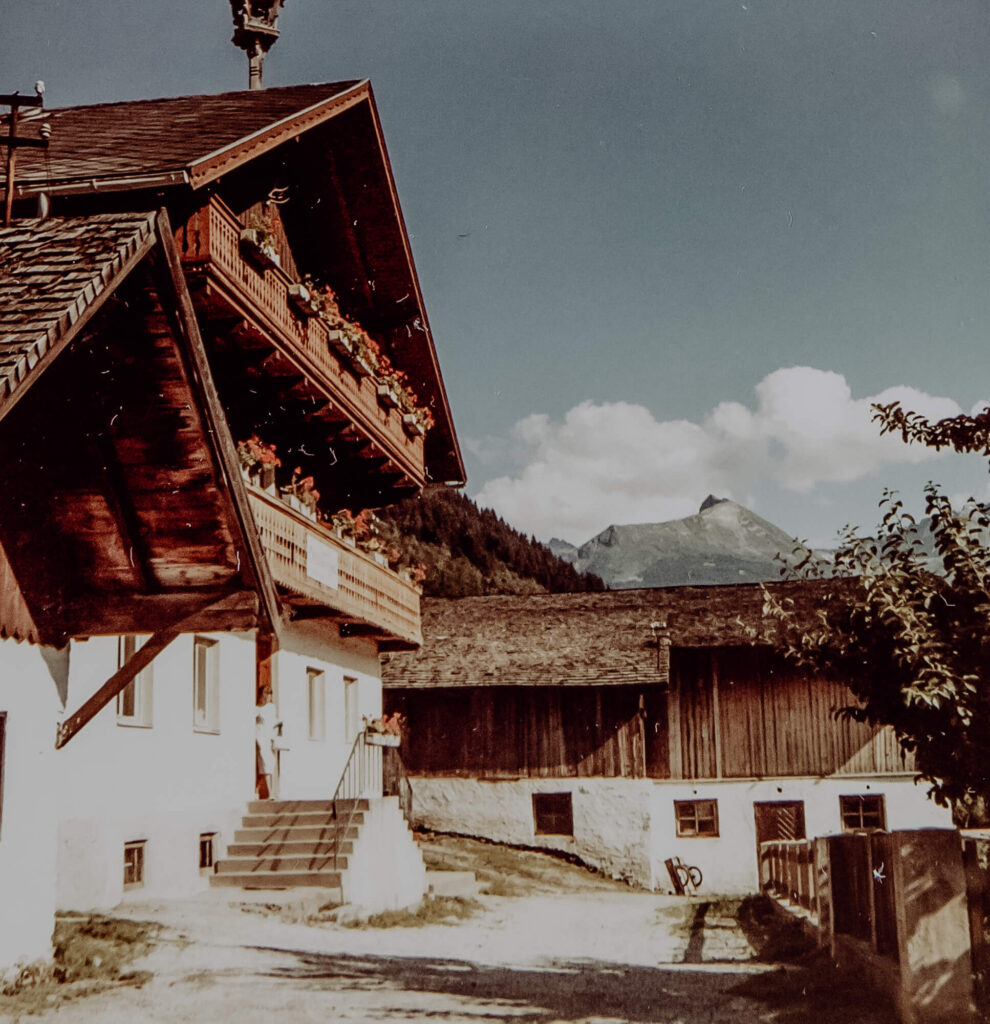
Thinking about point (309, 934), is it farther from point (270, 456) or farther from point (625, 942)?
point (270, 456)

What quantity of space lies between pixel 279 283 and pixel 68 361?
8639 mm

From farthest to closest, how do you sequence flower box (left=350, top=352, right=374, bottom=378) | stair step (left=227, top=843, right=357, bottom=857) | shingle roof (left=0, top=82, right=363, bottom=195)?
flower box (left=350, top=352, right=374, bottom=378) < stair step (left=227, top=843, right=357, bottom=857) < shingle roof (left=0, top=82, right=363, bottom=195)

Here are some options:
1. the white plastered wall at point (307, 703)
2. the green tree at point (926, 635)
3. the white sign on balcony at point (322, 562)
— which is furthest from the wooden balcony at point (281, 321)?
the green tree at point (926, 635)

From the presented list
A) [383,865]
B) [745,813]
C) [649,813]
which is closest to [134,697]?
[383,865]

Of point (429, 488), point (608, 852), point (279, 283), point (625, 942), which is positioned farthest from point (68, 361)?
point (608, 852)

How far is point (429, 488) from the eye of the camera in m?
26.7

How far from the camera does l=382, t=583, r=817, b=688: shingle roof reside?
3103 cm

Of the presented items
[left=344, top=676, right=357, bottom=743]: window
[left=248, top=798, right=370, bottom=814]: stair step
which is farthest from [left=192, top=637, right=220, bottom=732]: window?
[left=344, top=676, right=357, bottom=743]: window

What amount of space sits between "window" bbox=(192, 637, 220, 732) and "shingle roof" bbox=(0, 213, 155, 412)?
10.1 m

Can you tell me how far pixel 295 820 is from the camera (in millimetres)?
17516

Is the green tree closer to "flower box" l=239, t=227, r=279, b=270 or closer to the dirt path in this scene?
the dirt path

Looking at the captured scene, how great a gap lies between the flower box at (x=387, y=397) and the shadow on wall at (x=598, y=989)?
10547 mm

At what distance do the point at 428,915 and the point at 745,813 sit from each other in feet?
52.1

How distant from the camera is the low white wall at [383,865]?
1603 centimetres
